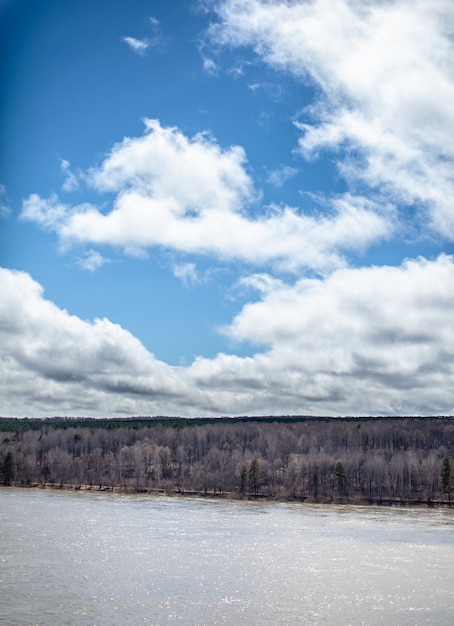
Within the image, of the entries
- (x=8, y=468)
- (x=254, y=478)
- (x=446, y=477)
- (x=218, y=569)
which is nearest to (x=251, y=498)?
(x=254, y=478)

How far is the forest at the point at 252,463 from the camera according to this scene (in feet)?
300

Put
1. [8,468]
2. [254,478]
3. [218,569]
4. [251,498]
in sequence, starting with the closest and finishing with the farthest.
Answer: [218,569]
[251,498]
[254,478]
[8,468]

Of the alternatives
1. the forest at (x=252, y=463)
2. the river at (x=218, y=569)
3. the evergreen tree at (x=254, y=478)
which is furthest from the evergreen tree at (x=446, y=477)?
the evergreen tree at (x=254, y=478)

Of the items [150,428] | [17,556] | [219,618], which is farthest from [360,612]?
[150,428]

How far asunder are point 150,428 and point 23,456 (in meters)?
42.7

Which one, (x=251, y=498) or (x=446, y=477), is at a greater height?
(x=446, y=477)

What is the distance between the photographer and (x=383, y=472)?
9481cm

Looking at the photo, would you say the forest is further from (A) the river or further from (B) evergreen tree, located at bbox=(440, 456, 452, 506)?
(A) the river

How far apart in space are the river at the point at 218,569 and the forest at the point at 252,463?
25331mm

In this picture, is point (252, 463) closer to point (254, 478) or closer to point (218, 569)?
point (254, 478)

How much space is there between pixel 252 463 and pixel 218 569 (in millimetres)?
55494

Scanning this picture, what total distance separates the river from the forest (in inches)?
997

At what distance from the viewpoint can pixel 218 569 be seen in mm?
36562

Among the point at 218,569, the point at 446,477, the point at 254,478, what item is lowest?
the point at 218,569
